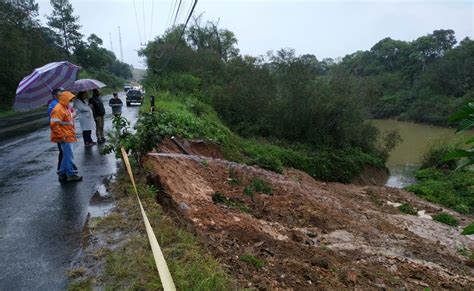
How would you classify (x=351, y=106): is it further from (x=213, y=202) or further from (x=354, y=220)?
(x=213, y=202)

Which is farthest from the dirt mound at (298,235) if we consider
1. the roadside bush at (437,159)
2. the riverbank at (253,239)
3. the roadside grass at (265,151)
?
the roadside bush at (437,159)

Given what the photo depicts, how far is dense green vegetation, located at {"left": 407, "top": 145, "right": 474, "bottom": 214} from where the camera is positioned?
18.3m

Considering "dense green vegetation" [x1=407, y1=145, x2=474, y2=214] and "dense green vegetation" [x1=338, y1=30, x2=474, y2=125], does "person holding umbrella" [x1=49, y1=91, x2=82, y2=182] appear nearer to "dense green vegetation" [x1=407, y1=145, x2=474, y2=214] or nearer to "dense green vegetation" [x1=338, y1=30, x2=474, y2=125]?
"dense green vegetation" [x1=407, y1=145, x2=474, y2=214]

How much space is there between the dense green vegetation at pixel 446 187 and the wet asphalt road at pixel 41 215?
14043mm

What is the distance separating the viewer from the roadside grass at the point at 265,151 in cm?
1562

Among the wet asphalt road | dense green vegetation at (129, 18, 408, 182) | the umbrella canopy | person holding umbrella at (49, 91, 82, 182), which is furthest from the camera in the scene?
dense green vegetation at (129, 18, 408, 182)

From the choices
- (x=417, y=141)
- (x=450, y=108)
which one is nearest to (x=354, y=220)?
(x=417, y=141)

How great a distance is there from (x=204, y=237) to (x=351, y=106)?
1844 cm

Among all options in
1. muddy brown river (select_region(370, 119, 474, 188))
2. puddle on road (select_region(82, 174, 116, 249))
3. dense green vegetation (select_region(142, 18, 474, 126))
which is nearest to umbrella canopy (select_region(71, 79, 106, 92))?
puddle on road (select_region(82, 174, 116, 249))

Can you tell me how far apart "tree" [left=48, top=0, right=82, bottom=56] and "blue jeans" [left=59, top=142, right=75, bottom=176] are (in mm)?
71407

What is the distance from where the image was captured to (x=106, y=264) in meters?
4.24

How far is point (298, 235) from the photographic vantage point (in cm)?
768

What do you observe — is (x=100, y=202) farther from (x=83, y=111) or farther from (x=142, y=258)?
(x=83, y=111)

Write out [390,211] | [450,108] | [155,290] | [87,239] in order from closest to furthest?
1. [155,290]
2. [87,239]
3. [390,211]
4. [450,108]
